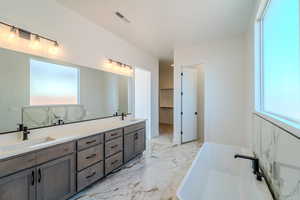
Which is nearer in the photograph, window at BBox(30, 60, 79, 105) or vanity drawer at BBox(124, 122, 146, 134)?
window at BBox(30, 60, 79, 105)

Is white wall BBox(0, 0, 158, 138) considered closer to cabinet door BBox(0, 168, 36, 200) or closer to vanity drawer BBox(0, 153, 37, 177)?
vanity drawer BBox(0, 153, 37, 177)

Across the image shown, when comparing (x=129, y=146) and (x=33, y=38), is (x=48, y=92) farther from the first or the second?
(x=129, y=146)

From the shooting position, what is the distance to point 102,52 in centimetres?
316

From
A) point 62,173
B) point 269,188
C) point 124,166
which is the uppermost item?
point 269,188

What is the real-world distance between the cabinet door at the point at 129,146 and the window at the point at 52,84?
1159 mm

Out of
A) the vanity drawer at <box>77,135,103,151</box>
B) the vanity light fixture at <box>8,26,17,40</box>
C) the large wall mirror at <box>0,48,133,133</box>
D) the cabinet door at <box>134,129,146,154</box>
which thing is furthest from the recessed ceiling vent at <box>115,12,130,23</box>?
the cabinet door at <box>134,129,146,154</box>

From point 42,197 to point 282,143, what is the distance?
7.25 feet

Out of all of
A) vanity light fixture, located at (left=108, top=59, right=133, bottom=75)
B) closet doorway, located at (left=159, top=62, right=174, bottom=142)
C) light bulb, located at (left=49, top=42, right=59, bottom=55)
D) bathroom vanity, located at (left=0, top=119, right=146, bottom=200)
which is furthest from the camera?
closet doorway, located at (left=159, top=62, right=174, bottom=142)

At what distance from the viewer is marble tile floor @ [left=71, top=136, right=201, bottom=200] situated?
209 cm

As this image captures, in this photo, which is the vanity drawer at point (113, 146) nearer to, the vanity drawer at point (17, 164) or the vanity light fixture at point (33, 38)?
the vanity drawer at point (17, 164)

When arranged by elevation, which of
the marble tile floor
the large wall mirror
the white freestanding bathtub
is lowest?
the marble tile floor

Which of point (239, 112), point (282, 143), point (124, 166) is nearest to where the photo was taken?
point (282, 143)

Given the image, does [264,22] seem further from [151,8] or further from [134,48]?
[134,48]

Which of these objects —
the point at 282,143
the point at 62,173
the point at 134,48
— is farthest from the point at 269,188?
the point at 134,48
